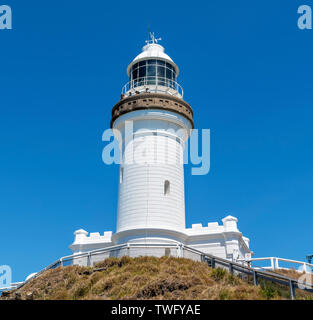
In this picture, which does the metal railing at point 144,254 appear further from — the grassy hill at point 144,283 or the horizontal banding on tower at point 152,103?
the horizontal banding on tower at point 152,103

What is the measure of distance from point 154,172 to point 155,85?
6.71m

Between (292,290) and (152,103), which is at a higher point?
(152,103)

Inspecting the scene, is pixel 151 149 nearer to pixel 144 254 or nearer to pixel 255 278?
pixel 144 254

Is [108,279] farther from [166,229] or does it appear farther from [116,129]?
[116,129]

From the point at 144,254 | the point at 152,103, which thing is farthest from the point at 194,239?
the point at 152,103

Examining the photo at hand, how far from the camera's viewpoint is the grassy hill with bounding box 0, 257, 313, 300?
1705 cm

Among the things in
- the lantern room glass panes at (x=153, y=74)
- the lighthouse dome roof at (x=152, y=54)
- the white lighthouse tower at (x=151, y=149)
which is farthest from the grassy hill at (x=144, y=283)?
the lighthouse dome roof at (x=152, y=54)

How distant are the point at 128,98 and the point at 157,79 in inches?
112

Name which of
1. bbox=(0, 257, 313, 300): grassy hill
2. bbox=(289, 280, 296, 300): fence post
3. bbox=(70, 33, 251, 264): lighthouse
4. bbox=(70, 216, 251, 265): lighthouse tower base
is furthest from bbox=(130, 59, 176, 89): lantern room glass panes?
bbox=(289, 280, 296, 300): fence post

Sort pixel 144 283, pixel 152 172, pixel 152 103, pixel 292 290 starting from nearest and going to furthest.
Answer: pixel 292 290
pixel 144 283
pixel 152 172
pixel 152 103

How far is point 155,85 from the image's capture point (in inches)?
1230

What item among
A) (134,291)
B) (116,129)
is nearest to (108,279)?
(134,291)

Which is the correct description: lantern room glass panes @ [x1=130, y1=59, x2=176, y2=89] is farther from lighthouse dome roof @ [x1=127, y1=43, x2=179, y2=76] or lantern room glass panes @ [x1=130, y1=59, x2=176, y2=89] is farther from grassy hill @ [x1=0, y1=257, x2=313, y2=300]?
grassy hill @ [x1=0, y1=257, x2=313, y2=300]

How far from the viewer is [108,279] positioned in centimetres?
1977
